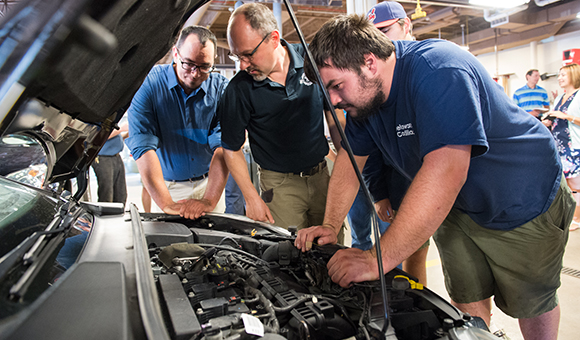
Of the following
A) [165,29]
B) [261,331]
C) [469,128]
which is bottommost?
[261,331]

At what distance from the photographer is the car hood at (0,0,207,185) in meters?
0.72

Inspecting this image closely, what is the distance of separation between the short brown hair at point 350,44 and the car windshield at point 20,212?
1.03m

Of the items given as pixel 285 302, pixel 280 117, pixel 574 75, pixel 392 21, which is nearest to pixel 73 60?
pixel 285 302

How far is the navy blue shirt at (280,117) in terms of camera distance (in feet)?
6.73

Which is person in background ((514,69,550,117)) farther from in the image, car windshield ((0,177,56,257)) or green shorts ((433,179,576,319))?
car windshield ((0,177,56,257))

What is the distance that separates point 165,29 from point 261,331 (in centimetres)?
97

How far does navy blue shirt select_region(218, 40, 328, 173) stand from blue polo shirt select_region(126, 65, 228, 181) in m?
0.38

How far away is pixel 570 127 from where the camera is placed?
12.8 ft

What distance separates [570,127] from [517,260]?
338 cm

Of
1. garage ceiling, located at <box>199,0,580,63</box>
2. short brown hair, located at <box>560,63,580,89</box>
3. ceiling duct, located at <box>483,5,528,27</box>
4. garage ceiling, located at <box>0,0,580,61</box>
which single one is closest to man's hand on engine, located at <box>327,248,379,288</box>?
short brown hair, located at <box>560,63,580,89</box>

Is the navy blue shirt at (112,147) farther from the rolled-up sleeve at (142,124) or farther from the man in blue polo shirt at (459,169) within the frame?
the man in blue polo shirt at (459,169)

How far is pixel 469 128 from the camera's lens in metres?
1.10

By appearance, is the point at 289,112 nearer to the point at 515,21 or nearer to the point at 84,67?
the point at 84,67

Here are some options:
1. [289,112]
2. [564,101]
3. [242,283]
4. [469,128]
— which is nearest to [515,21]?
[564,101]
